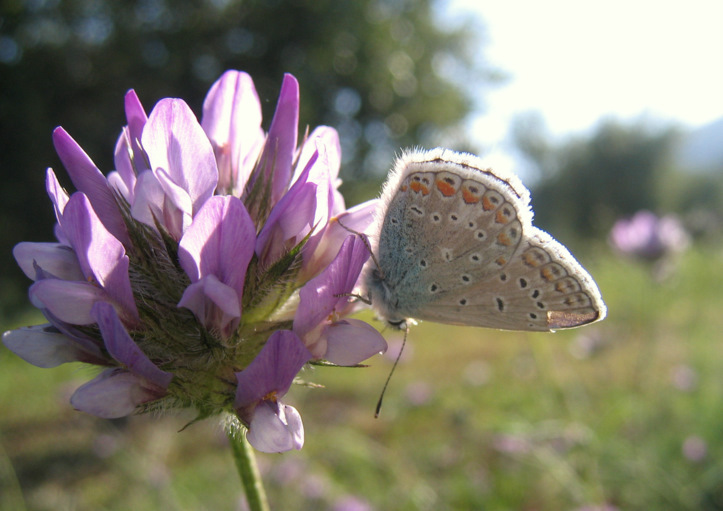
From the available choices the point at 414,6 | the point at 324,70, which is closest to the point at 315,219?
the point at 324,70

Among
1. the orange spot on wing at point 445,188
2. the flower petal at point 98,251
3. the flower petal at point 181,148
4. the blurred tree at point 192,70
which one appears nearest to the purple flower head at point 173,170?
the flower petal at point 181,148

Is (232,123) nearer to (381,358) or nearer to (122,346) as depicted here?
(122,346)

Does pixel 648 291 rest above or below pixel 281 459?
above

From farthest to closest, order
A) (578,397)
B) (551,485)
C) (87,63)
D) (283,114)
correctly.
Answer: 1. (87,63)
2. (578,397)
3. (551,485)
4. (283,114)

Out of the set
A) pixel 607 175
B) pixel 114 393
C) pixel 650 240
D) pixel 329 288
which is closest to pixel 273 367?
pixel 329 288

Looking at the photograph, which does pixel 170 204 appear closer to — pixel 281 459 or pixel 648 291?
pixel 281 459

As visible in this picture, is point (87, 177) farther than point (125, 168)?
No

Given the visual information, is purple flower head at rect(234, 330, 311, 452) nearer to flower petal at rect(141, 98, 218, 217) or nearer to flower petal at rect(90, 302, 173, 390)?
flower petal at rect(90, 302, 173, 390)
